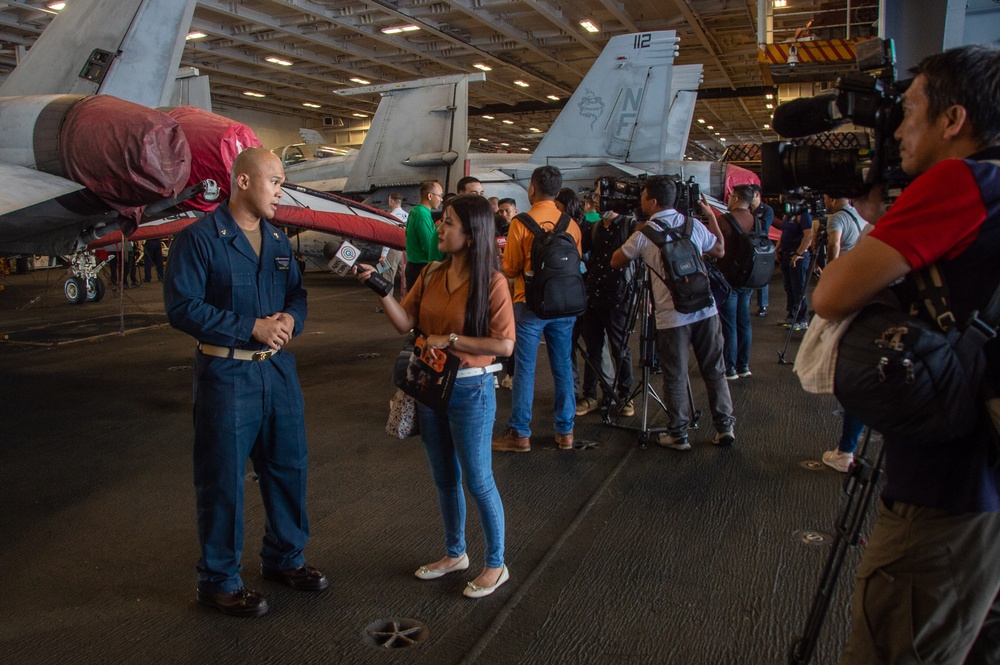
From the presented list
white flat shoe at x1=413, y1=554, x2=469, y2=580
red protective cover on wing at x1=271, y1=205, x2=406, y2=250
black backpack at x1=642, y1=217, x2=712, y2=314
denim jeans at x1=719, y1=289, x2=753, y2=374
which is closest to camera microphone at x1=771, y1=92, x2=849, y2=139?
white flat shoe at x1=413, y1=554, x2=469, y2=580

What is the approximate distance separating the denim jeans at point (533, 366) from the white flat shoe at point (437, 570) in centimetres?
147

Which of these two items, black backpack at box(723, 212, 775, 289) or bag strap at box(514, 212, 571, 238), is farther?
black backpack at box(723, 212, 775, 289)

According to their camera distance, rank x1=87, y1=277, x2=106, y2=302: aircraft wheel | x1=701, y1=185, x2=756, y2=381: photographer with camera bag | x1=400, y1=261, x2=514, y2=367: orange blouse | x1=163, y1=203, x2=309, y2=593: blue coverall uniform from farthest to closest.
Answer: x1=87, y1=277, x2=106, y2=302: aircraft wheel → x1=701, y1=185, x2=756, y2=381: photographer with camera bag → x1=400, y1=261, x2=514, y2=367: orange blouse → x1=163, y1=203, x2=309, y2=593: blue coverall uniform

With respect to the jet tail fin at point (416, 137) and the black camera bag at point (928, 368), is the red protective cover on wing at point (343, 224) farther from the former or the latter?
the black camera bag at point (928, 368)

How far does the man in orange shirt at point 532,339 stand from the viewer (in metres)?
4.10

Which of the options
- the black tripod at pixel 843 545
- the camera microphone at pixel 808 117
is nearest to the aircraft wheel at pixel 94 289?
the camera microphone at pixel 808 117

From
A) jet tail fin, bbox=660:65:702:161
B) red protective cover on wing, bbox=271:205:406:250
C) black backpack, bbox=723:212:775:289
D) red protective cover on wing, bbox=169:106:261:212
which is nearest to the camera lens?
red protective cover on wing, bbox=169:106:261:212

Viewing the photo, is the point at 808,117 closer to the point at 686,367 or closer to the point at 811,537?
the point at 811,537

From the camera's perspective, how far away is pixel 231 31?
16328mm

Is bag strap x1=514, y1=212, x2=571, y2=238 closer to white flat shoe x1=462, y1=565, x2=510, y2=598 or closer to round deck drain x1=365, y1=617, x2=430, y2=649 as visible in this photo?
white flat shoe x1=462, y1=565, x2=510, y2=598

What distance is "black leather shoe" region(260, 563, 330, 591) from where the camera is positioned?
2.64m

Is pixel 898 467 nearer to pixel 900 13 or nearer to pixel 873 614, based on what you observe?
pixel 873 614

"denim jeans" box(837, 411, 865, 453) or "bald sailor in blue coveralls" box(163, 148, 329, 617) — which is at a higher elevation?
"bald sailor in blue coveralls" box(163, 148, 329, 617)

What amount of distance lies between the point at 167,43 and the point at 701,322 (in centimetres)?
536
